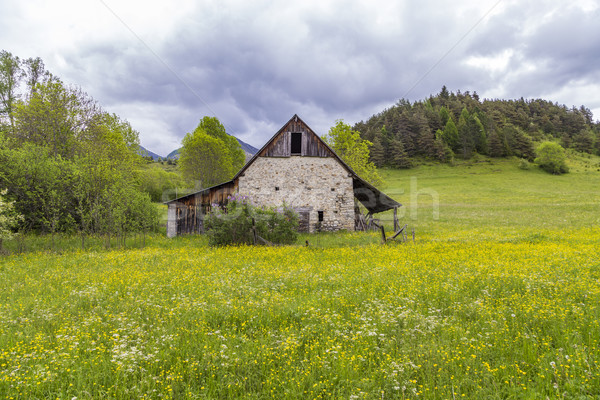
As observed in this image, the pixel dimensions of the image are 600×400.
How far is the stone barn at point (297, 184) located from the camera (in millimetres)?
22062

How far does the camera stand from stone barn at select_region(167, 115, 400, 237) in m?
22.1

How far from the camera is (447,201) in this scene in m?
44.6

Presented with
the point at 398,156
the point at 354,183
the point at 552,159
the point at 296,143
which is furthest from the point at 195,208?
the point at 552,159

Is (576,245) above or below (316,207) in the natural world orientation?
below

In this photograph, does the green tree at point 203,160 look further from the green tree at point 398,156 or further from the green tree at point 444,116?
the green tree at point 444,116

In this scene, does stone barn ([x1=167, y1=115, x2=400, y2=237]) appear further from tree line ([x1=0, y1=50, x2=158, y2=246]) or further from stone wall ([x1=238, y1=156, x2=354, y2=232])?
tree line ([x1=0, y1=50, x2=158, y2=246])

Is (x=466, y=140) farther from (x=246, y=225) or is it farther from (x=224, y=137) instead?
(x=246, y=225)

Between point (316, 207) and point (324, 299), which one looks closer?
point (324, 299)

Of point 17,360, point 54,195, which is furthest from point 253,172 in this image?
point 17,360

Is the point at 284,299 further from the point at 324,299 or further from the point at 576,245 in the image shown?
the point at 576,245

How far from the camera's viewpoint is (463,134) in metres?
82.1

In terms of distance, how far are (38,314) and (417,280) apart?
9.34 meters

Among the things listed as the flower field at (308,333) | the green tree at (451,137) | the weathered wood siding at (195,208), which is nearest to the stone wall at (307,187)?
the weathered wood siding at (195,208)

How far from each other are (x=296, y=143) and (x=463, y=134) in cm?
7799
